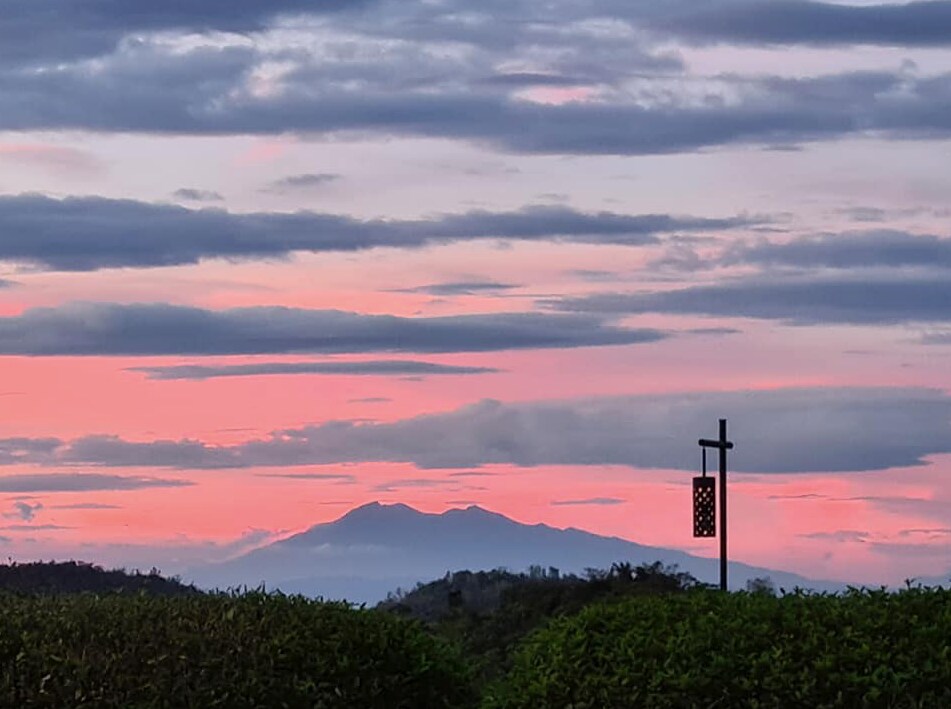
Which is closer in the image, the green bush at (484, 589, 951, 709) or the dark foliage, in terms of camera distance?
the green bush at (484, 589, 951, 709)

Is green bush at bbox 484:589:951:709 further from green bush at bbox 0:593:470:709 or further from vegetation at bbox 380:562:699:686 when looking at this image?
vegetation at bbox 380:562:699:686

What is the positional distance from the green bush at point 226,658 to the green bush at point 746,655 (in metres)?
0.87

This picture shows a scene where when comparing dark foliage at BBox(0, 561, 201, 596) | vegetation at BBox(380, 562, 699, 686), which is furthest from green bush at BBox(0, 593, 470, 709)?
dark foliage at BBox(0, 561, 201, 596)

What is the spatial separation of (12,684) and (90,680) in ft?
2.26

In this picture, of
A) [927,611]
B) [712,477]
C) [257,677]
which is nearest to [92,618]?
[257,677]

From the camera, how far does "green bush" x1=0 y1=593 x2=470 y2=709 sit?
12.6 m

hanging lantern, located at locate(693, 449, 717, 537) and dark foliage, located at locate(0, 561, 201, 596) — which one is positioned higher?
hanging lantern, located at locate(693, 449, 717, 537)

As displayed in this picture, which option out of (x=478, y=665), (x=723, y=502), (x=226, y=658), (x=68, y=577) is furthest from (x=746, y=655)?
(x=68, y=577)

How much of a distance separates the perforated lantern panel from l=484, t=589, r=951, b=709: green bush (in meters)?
10.1

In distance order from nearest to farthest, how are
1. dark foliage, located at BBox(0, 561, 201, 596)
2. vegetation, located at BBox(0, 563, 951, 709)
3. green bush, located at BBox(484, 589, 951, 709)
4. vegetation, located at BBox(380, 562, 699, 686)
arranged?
green bush, located at BBox(484, 589, 951, 709) < vegetation, located at BBox(0, 563, 951, 709) < vegetation, located at BBox(380, 562, 699, 686) < dark foliage, located at BBox(0, 561, 201, 596)

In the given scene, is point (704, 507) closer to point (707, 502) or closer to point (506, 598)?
point (707, 502)

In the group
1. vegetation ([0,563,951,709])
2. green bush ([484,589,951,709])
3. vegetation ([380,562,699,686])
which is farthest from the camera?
vegetation ([380,562,699,686])

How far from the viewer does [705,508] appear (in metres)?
23.6

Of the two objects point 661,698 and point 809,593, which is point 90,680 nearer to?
point 661,698
